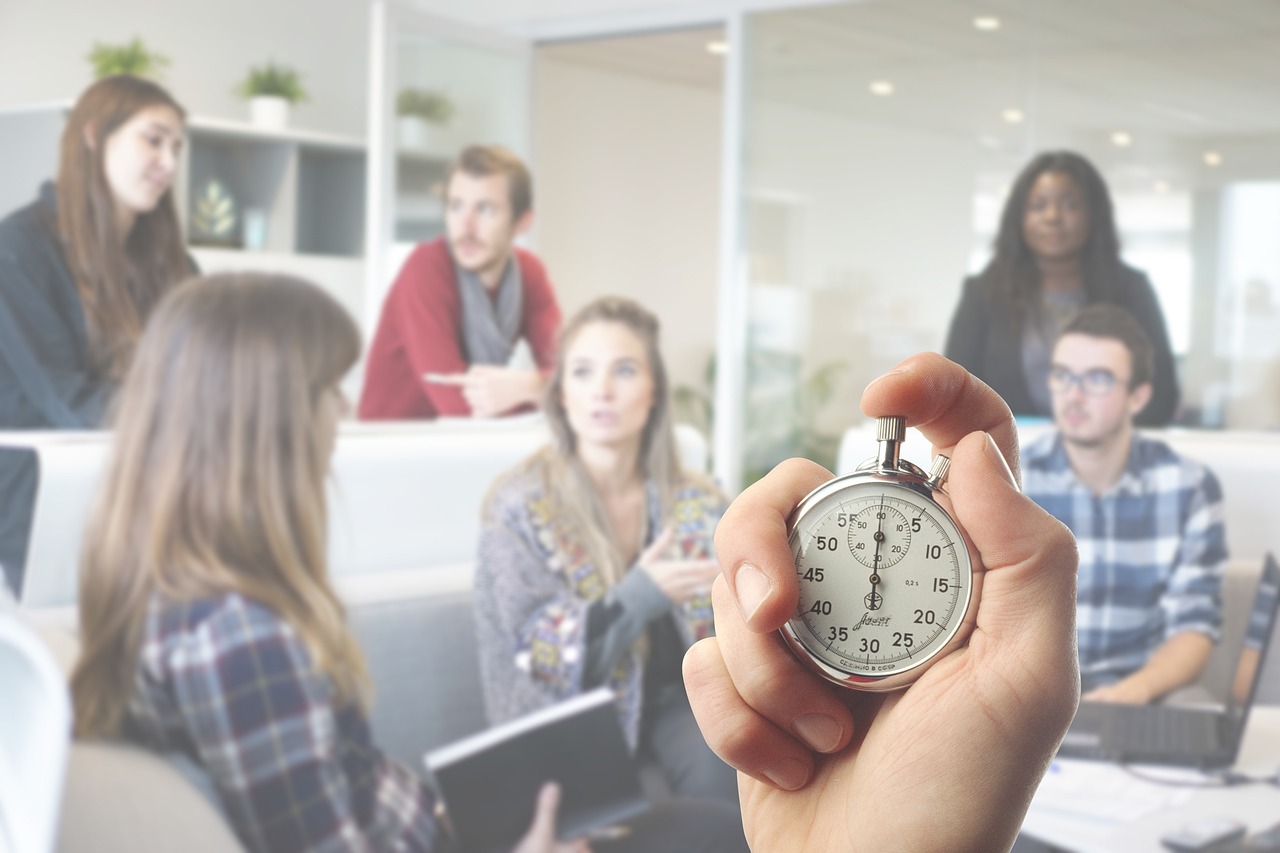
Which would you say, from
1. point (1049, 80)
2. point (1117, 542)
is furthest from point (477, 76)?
point (1117, 542)

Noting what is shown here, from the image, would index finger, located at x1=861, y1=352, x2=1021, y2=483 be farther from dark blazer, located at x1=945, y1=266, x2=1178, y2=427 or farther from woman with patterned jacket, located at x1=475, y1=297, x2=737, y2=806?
dark blazer, located at x1=945, y1=266, x2=1178, y2=427

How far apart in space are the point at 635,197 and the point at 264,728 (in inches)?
230

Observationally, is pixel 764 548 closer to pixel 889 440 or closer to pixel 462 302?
pixel 889 440

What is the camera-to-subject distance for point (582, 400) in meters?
2.70

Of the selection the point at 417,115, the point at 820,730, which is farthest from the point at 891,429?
the point at 417,115

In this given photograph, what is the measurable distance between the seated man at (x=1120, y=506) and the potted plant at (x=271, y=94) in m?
3.44

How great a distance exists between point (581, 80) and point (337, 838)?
5488 millimetres

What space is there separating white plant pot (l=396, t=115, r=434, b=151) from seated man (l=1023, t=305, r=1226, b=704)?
287cm

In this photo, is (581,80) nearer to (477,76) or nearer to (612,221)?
(612,221)

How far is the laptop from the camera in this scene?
207 cm

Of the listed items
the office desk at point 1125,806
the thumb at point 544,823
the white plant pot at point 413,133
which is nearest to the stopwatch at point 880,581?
the office desk at point 1125,806

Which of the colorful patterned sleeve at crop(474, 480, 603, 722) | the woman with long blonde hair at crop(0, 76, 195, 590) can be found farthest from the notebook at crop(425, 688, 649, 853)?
the woman with long blonde hair at crop(0, 76, 195, 590)

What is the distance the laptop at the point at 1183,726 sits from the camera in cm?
207

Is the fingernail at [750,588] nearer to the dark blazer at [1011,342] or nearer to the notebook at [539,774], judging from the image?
the notebook at [539,774]
